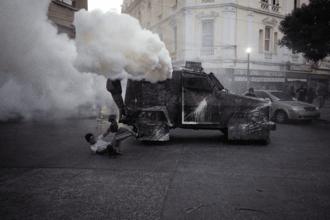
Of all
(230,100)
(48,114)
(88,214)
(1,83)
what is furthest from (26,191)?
(48,114)

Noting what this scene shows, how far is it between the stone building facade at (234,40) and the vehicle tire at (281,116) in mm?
7927

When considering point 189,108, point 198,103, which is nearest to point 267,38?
point 198,103

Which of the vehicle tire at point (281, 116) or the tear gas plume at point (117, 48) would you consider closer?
the tear gas plume at point (117, 48)

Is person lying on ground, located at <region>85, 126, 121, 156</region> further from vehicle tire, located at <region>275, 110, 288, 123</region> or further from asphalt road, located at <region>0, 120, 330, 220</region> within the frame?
vehicle tire, located at <region>275, 110, 288, 123</region>

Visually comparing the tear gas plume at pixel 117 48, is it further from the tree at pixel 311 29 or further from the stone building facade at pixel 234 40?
the stone building facade at pixel 234 40

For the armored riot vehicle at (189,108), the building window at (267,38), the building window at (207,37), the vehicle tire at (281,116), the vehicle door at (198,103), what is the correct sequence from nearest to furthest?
the armored riot vehicle at (189,108) → the vehicle door at (198,103) → the vehicle tire at (281,116) → the building window at (207,37) → the building window at (267,38)

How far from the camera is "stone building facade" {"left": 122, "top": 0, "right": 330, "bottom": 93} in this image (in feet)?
71.7

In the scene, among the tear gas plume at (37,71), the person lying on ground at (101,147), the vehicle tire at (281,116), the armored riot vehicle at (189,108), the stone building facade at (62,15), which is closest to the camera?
the person lying on ground at (101,147)

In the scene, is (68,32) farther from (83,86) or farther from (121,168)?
(121,168)

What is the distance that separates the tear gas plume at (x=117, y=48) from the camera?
7.38 meters

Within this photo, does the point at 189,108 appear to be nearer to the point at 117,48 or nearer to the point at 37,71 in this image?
the point at 117,48

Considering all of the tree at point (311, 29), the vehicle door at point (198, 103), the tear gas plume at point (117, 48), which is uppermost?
the tree at point (311, 29)

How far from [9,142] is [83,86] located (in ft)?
24.0

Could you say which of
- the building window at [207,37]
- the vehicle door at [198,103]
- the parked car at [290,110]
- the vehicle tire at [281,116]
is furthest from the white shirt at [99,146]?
the building window at [207,37]
